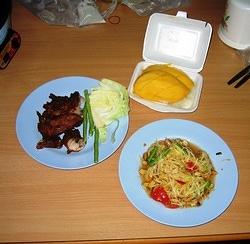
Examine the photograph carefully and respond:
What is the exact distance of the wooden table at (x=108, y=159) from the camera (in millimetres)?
818

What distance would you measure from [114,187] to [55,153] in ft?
0.62

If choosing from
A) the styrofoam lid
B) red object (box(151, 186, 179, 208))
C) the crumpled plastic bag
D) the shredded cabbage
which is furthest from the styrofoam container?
red object (box(151, 186, 179, 208))

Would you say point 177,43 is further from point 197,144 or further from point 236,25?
point 197,144

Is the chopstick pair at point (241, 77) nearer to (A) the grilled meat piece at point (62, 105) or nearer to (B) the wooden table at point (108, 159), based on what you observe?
(B) the wooden table at point (108, 159)

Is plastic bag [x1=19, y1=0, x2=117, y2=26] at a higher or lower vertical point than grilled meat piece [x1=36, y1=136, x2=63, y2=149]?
higher

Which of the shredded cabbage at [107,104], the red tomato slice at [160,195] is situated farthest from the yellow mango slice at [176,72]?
the red tomato slice at [160,195]

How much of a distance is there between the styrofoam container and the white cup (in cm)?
9

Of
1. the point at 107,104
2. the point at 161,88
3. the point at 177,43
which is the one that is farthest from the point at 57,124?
the point at 177,43

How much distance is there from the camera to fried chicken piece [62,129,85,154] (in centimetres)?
94

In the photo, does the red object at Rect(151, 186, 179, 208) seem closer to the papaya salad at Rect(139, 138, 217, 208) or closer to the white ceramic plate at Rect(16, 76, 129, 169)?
the papaya salad at Rect(139, 138, 217, 208)

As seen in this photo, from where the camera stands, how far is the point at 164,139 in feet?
3.17

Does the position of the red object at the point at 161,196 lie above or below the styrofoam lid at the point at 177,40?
below

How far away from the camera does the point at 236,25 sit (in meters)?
1.17

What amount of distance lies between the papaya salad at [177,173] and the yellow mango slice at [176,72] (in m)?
0.21
